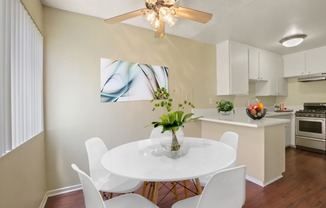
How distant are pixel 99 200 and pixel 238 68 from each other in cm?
325

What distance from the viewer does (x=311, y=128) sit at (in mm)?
3576

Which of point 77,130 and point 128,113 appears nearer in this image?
point 77,130

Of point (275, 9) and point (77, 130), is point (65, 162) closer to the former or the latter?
point (77, 130)

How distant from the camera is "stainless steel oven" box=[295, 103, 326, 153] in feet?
11.2

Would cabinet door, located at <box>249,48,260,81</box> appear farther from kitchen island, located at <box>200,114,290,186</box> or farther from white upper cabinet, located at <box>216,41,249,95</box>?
kitchen island, located at <box>200,114,290,186</box>

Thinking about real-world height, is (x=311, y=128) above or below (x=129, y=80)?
below

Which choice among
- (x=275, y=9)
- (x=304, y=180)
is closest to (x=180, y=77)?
(x=275, y=9)

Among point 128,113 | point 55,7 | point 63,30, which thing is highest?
point 55,7

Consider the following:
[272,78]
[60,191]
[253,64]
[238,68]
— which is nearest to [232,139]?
[238,68]

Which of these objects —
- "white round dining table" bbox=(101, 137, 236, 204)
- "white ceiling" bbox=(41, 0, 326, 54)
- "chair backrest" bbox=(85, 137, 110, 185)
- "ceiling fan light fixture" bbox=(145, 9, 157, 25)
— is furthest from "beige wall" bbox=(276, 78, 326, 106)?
"chair backrest" bbox=(85, 137, 110, 185)

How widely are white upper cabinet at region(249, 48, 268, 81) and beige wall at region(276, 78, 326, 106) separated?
119 cm

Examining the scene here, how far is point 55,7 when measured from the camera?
199 cm

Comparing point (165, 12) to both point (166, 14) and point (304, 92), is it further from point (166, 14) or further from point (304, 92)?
point (304, 92)

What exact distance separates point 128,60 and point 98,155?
4.78ft
